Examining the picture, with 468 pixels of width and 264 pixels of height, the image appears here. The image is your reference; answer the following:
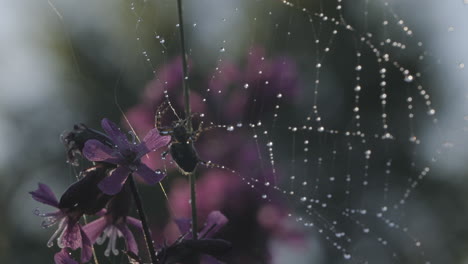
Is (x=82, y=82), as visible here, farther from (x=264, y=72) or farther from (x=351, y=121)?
(x=264, y=72)

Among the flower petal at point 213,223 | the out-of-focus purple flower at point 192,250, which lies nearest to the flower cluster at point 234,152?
the flower petal at point 213,223

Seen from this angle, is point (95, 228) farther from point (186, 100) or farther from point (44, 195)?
point (186, 100)

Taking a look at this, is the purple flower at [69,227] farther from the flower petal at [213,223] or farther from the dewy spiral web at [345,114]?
the dewy spiral web at [345,114]

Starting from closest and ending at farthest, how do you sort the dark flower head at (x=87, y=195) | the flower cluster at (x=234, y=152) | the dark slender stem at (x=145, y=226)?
the dark slender stem at (x=145, y=226)
the dark flower head at (x=87, y=195)
the flower cluster at (x=234, y=152)

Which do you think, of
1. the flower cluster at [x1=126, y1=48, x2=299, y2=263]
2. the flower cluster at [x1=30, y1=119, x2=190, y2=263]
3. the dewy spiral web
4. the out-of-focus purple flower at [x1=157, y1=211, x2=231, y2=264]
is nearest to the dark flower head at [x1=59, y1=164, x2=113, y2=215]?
the flower cluster at [x1=30, y1=119, x2=190, y2=263]

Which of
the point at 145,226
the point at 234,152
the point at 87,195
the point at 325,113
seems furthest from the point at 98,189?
the point at 325,113
